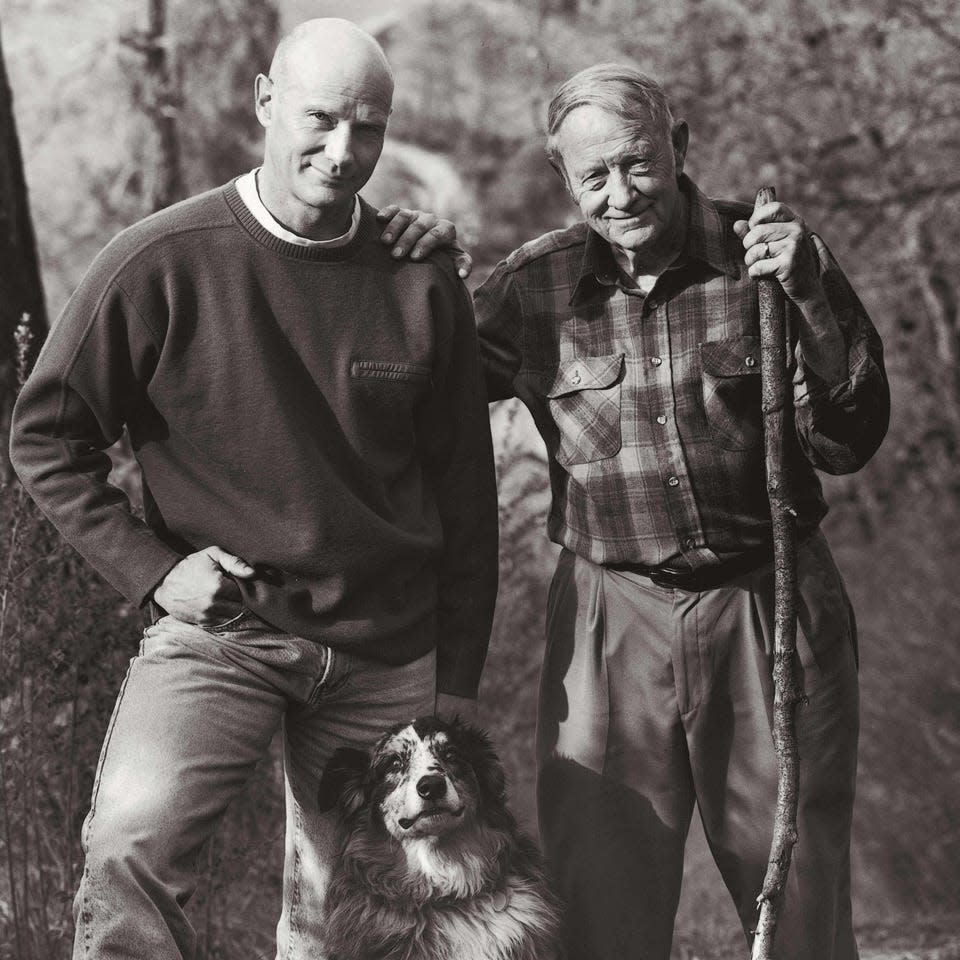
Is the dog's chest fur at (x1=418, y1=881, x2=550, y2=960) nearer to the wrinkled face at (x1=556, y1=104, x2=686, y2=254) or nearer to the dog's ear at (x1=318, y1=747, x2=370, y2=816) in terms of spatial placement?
the dog's ear at (x1=318, y1=747, x2=370, y2=816)

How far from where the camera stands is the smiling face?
9.78 ft

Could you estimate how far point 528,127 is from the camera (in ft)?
58.3

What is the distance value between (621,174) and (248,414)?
1117 mm

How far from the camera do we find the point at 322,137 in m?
2.99

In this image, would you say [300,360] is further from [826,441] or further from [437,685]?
[826,441]

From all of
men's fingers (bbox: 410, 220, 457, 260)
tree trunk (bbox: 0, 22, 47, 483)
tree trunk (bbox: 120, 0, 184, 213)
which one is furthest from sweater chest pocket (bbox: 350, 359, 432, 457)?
tree trunk (bbox: 120, 0, 184, 213)

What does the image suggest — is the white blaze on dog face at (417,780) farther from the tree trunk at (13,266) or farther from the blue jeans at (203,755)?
→ the tree trunk at (13,266)

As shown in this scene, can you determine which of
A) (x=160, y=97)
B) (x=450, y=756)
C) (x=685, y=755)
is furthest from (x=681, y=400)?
(x=160, y=97)

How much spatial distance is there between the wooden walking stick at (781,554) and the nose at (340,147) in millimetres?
1000

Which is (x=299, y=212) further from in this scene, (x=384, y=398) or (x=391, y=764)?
(x=391, y=764)

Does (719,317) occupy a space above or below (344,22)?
below

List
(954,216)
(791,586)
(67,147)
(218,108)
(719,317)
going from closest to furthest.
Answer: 1. (791,586)
2. (719,317)
3. (954,216)
4. (218,108)
5. (67,147)

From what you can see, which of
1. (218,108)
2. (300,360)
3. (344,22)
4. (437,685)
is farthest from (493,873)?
(218,108)

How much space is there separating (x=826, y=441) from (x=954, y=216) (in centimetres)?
975
